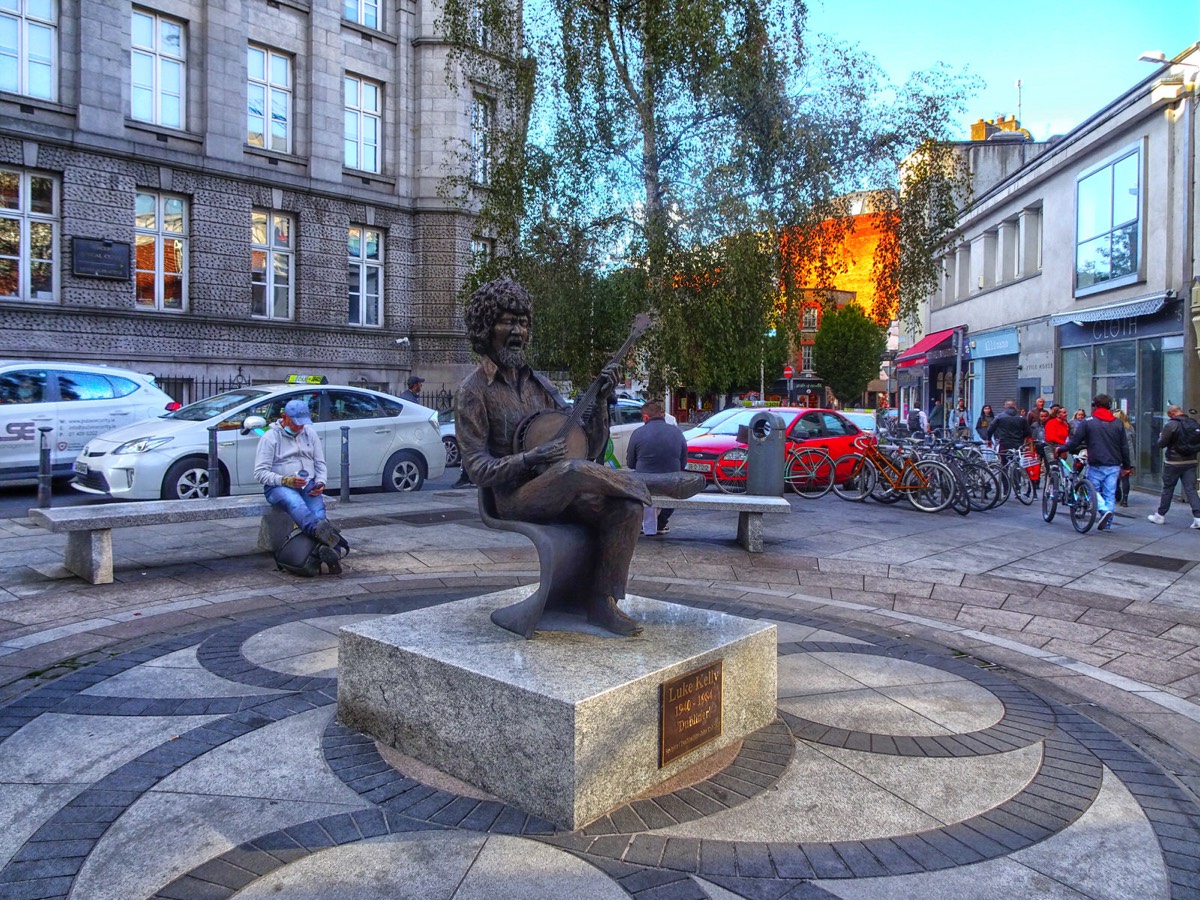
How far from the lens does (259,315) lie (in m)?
23.9

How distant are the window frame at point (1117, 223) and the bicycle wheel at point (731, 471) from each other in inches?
383

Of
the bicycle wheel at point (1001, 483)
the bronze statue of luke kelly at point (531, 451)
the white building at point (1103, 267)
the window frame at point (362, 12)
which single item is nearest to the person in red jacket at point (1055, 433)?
the bicycle wheel at point (1001, 483)

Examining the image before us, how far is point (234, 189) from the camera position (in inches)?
893

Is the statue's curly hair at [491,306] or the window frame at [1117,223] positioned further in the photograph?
the window frame at [1117,223]

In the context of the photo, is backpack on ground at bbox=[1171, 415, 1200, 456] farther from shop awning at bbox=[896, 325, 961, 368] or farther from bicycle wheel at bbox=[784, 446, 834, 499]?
shop awning at bbox=[896, 325, 961, 368]

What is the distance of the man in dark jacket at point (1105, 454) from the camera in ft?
39.0

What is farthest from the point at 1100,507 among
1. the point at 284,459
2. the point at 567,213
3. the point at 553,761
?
the point at 553,761

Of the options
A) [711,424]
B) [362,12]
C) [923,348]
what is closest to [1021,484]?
[711,424]

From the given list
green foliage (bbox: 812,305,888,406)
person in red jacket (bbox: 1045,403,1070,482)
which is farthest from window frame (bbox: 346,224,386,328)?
green foliage (bbox: 812,305,888,406)

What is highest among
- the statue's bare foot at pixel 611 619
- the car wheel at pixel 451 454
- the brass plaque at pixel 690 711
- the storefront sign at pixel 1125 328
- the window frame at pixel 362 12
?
the window frame at pixel 362 12

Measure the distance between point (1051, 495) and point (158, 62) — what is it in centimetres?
2151

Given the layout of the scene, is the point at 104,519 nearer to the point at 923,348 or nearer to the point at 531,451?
the point at 531,451

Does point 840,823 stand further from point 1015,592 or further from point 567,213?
point 567,213

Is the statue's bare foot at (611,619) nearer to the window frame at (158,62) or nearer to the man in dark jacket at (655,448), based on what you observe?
the man in dark jacket at (655,448)
